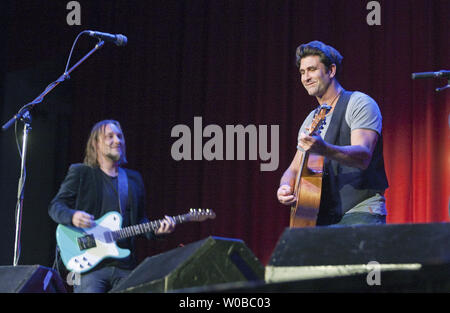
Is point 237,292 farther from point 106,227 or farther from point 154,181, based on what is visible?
point 154,181

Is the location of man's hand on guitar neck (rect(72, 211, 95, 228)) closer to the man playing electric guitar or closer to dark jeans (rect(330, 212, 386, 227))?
the man playing electric guitar

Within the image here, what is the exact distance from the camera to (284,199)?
2971 mm

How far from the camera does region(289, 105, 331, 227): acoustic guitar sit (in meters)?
2.82

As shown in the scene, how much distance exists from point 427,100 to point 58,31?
13.0ft

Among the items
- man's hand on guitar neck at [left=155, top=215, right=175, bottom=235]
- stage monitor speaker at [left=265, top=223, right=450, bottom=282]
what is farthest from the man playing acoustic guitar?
man's hand on guitar neck at [left=155, top=215, right=175, bottom=235]

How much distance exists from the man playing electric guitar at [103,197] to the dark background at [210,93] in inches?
59.5

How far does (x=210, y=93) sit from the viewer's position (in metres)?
5.69

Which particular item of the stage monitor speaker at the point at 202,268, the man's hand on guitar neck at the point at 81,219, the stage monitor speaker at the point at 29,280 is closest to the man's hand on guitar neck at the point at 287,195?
the stage monitor speaker at the point at 202,268

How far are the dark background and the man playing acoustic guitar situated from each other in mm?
2077

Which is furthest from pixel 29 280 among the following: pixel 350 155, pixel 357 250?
pixel 350 155

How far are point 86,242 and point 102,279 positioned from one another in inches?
13.8

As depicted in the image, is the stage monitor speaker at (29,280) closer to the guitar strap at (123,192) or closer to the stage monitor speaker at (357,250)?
the stage monitor speaker at (357,250)

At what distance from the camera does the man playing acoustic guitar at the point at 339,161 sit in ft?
8.83
